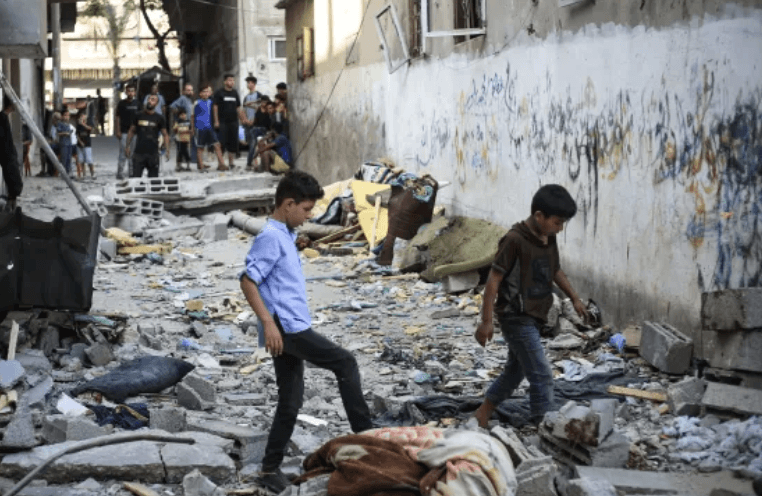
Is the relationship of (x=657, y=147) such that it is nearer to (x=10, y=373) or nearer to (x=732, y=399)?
(x=732, y=399)

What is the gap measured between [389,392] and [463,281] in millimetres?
3752

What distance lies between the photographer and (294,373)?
17.4 feet

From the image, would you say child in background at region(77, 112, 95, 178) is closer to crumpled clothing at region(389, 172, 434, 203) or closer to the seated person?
the seated person

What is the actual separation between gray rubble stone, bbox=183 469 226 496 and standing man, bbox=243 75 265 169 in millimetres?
18430

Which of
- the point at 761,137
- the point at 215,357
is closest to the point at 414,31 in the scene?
the point at 215,357

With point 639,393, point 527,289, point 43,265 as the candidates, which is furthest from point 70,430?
point 639,393

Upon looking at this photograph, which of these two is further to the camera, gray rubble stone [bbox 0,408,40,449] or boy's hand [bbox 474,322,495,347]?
boy's hand [bbox 474,322,495,347]

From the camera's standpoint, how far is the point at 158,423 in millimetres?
6188

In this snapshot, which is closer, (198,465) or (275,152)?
(198,465)

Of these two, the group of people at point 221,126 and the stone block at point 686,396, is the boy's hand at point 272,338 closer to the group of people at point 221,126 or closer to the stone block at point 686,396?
the stone block at point 686,396

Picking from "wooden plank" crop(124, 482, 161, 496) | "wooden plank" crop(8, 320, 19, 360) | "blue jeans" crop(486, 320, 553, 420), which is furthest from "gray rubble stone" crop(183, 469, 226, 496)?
"wooden plank" crop(8, 320, 19, 360)

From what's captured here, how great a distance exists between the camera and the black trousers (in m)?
5.21

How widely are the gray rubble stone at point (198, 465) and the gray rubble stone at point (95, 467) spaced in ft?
0.16

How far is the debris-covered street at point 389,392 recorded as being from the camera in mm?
4906
